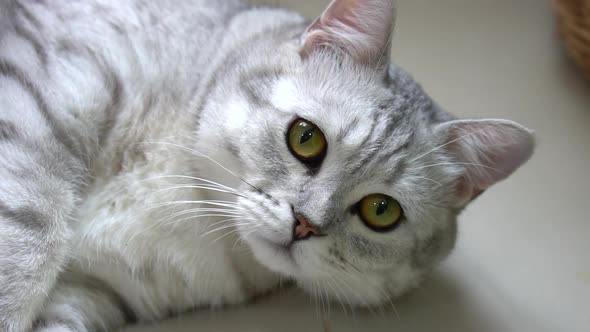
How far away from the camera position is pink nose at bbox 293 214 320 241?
1.14 m

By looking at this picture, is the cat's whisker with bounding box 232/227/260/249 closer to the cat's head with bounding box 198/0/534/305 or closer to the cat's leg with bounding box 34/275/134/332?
the cat's head with bounding box 198/0/534/305

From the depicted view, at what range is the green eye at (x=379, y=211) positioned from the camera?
4.01 feet

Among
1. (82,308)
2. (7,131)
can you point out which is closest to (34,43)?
(7,131)

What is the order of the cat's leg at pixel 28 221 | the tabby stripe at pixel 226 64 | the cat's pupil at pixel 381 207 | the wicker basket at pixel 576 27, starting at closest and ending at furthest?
the cat's leg at pixel 28 221 < the cat's pupil at pixel 381 207 < the tabby stripe at pixel 226 64 < the wicker basket at pixel 576 27

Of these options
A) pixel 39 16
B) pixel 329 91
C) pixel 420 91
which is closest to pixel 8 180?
pixel 39 16

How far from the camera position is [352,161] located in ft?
3.91

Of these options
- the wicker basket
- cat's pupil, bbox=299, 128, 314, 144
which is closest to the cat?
cat's pupil, bbox=299, 128, 314, 144

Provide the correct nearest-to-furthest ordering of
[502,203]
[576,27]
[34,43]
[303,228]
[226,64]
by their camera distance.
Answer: [303,228], [34,43], [226,64], [502,203], [576,27]

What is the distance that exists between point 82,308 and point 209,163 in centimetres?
41

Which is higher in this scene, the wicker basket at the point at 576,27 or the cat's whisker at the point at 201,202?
the wicker basket at the point at 576,27

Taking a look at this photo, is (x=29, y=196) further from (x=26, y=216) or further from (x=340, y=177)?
(x=340, y=177)

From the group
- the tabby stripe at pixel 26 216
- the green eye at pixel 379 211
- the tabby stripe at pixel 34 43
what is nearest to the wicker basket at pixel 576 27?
the green eye at pixel 379 211

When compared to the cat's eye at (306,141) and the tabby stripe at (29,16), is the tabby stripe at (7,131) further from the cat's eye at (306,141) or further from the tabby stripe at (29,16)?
the cat's eye at (306,141)

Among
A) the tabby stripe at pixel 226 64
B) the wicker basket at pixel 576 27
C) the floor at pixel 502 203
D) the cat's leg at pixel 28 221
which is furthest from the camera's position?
the wicker basket at pixel 576 27
